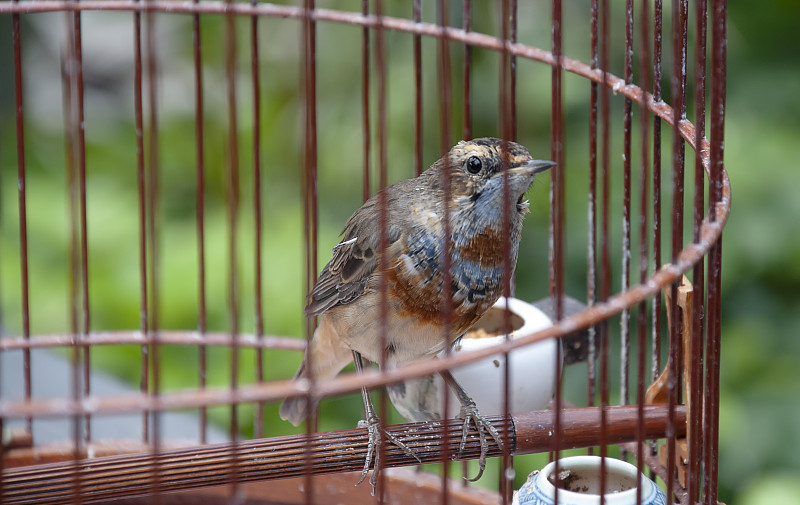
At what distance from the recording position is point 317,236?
267 cm

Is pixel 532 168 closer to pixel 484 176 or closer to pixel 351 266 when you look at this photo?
pixel 484 176

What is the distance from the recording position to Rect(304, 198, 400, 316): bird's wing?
220cm

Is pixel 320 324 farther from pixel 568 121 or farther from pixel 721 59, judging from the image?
pixel 568 121

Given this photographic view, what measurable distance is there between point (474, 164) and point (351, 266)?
41 cm

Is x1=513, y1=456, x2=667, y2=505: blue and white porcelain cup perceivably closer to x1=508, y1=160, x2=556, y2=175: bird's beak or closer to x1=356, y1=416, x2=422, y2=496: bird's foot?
x1=356, y1=416, x2=422, y2=496: bird's foot

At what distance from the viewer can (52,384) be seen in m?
3.26

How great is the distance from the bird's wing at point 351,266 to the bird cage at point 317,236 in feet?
0.25

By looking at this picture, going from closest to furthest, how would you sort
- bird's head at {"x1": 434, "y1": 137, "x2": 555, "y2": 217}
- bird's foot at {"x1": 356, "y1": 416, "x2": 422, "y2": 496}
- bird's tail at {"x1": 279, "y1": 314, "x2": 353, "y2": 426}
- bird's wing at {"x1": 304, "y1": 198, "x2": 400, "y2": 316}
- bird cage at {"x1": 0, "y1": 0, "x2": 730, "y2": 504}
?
bird cage at {"x1": 0, "y1": 0, "x2": 730, "y2": 504}
bird's foot at {"x1": 356, "y1": 416, "x2": 422, "y2": 496}
bird's head at {"x1": 434, "y1": 137, "x2": 555, "y2": 217}
bird's wing at {"x1": 304, "y1": 198, "x2": 400, "y2": 316}
bird's tail at {"x1": 279, "y1": 314, "x2": 353, "y2": 426}

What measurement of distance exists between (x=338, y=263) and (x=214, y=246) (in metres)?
1.65

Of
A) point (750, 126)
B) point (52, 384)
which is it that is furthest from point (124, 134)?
point (750, 126)

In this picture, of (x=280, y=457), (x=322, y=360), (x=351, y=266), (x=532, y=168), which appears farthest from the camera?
(x=322, y=360)

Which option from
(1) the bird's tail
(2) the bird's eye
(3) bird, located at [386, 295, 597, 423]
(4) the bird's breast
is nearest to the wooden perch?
(4) the bird's breast

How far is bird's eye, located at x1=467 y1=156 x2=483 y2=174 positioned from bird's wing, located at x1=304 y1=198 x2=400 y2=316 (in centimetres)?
29

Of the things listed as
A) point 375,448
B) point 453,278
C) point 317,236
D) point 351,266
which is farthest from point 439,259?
point 317,236
